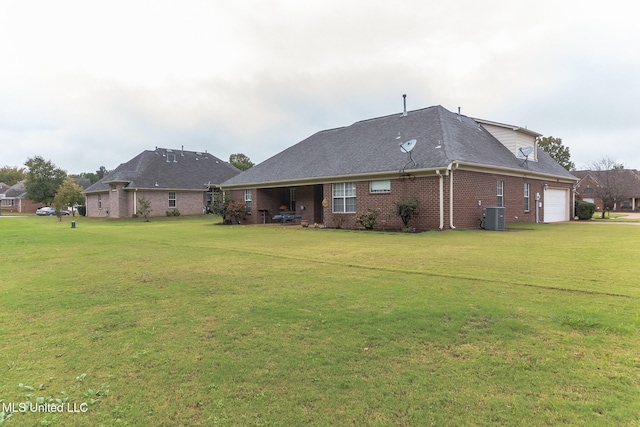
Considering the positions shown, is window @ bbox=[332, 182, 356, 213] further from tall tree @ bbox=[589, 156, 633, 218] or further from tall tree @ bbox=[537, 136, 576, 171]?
tall tree @ bbox=[537, 136, 576, 171]

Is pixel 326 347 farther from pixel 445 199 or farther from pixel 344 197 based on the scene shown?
pixel 344 197

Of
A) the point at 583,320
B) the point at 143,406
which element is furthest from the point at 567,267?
the point at 143,406

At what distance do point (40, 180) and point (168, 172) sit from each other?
2965 centimetres

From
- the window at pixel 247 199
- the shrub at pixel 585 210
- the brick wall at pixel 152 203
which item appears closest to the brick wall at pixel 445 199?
the shrub at pixel 585 210

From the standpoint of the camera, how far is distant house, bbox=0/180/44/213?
2721 inches

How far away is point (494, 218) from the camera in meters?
16.2

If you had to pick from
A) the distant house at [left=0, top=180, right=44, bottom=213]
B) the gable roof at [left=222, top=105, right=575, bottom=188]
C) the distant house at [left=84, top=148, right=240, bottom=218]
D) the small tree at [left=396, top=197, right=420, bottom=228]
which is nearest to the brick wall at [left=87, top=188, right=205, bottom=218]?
the distant house at [left=84, top=148, right=240, bottom=218]

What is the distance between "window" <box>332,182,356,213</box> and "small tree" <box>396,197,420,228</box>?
141 inches

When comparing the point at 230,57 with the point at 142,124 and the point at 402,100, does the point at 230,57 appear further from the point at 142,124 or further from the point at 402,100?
the point at 142,124

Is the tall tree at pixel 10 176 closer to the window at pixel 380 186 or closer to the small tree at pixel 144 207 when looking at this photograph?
the small tree at pixel 144 207

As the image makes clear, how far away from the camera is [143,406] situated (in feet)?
8.66

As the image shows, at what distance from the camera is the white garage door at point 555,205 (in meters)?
23.0

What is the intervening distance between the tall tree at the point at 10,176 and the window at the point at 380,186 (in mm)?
116706

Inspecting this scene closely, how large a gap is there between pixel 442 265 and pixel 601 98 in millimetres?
23712
